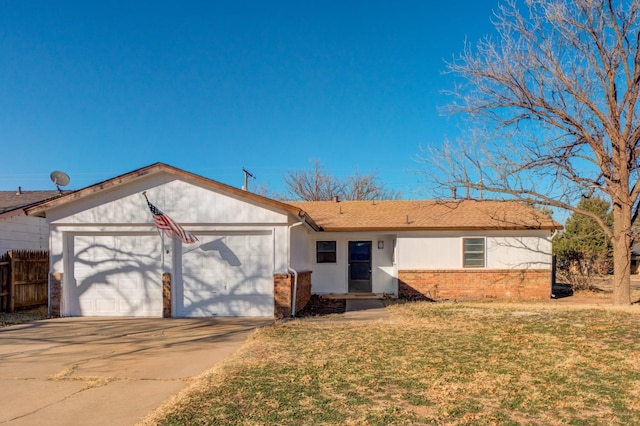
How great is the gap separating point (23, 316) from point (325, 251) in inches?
357

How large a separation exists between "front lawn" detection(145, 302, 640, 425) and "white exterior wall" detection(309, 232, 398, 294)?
6.76 meters

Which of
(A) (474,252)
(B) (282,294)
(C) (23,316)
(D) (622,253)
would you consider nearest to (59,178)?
(C) (23,316)

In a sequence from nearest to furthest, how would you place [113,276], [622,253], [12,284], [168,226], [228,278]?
[168,226]
[228,278]
[113,276]
[12,284]
[622,253]

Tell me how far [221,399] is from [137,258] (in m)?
7.09

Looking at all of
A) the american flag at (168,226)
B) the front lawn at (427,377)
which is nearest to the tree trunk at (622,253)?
the front lawn at (427,377)

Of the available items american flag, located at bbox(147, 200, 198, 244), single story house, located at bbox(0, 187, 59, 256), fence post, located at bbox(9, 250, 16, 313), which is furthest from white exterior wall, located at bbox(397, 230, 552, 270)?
fence post, located at bbox(9, 250, 16, 313)

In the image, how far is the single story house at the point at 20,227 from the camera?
12.6m

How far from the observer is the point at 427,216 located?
52.1ft

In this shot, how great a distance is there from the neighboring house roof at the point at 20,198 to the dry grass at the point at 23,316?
9.85ft

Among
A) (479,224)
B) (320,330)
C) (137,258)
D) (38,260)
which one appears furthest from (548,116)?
(38,260)

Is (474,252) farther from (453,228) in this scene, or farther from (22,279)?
(22,279)

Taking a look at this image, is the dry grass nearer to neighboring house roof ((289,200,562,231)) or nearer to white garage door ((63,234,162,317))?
white garage door ((63,234,162,317))

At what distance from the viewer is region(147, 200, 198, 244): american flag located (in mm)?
10062

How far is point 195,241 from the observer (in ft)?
34.0
